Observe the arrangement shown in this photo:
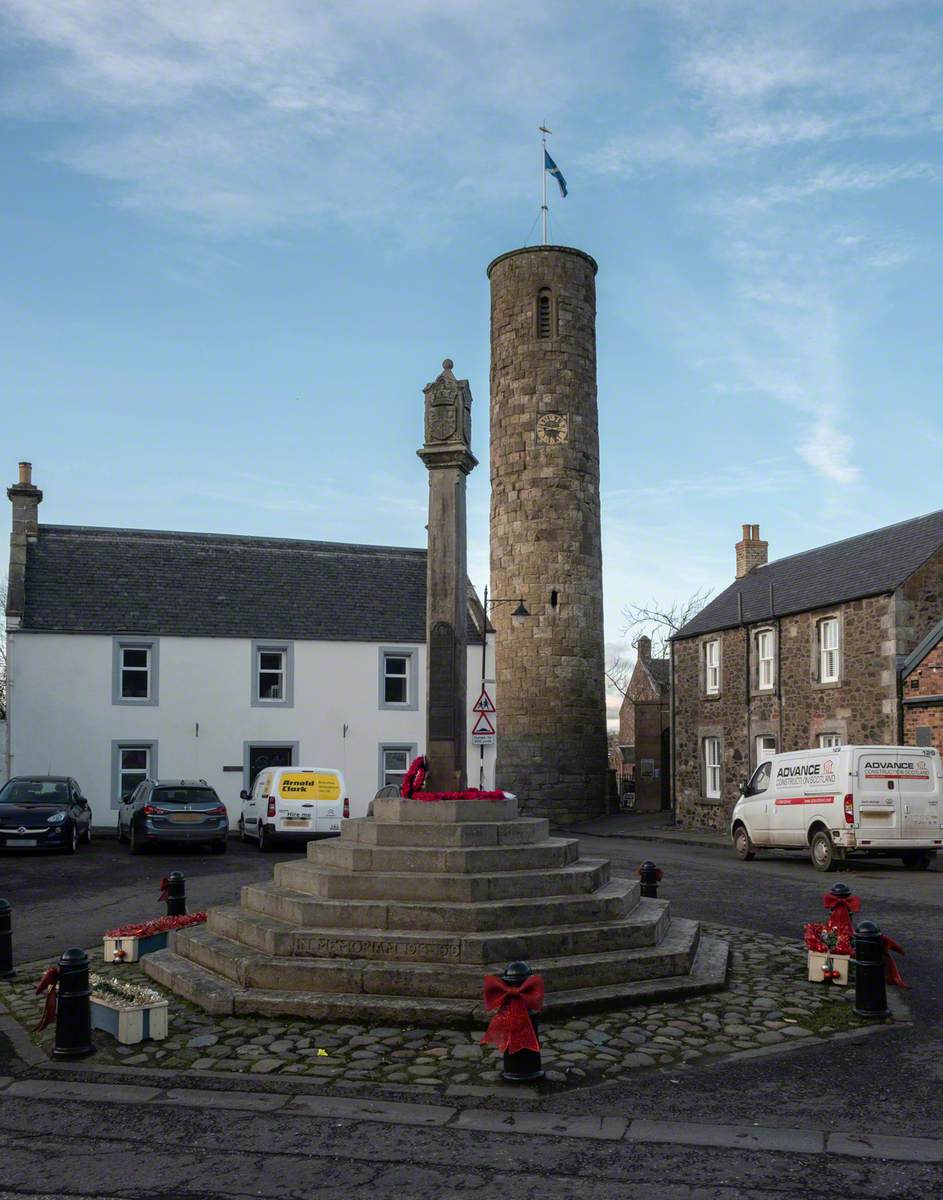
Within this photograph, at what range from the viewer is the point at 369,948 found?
9.05m

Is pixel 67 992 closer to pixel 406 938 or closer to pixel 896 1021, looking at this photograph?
pixel 406 938

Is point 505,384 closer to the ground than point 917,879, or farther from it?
farther from it

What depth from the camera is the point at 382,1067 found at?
736cm

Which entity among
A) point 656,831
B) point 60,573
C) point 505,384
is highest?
point 505,384

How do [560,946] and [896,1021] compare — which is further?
[560,946]

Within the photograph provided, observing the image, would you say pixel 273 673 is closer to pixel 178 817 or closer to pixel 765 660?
pixel 178 817

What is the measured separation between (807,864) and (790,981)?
42.2 ft

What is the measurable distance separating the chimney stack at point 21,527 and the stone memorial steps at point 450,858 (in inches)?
915

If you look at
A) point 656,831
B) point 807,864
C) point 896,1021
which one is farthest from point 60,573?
point 896,1021

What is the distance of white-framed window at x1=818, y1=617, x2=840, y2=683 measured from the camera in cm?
2788

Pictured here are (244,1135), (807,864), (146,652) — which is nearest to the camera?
(244,1135)

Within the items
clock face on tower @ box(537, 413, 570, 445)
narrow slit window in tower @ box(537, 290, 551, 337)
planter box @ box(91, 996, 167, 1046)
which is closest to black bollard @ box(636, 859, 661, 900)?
planter box @ box(91, 996, 167, 1046)

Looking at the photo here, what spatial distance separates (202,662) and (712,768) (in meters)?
15.0

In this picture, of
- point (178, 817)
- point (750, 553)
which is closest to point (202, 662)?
point (178, 817)
